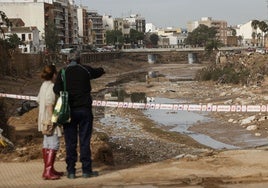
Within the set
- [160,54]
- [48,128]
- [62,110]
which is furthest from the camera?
[160,54]

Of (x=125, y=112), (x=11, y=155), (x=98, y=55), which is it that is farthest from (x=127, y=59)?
(x=11, y=155)

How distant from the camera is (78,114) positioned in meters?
7.34

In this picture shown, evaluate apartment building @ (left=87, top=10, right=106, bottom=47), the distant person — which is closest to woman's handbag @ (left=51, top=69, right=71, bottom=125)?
the distant person

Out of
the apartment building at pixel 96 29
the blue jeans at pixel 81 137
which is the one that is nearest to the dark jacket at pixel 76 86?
the blue jeans at pixel 81 137

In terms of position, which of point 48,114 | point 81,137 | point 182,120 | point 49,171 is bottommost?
point 182,120

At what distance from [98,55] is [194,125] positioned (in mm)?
84082

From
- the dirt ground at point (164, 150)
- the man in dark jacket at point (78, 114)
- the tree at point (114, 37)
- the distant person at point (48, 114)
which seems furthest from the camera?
the tree at point (114, 37)

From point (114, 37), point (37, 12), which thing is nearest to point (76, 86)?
point (37, 12)

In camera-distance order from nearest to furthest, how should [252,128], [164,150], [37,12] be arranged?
1. [164,150]
2. [252,128]
3. [37,12]

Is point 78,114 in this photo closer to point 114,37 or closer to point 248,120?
point 248,120

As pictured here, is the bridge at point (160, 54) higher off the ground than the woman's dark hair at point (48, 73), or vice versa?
the woman's dark hair at point (48, 73)

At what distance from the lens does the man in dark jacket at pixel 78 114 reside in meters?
7.36

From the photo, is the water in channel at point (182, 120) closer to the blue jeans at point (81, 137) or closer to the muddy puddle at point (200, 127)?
the muddy puddle at point (200, 127)

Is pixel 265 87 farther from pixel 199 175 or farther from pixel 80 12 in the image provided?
pixel 80 12
